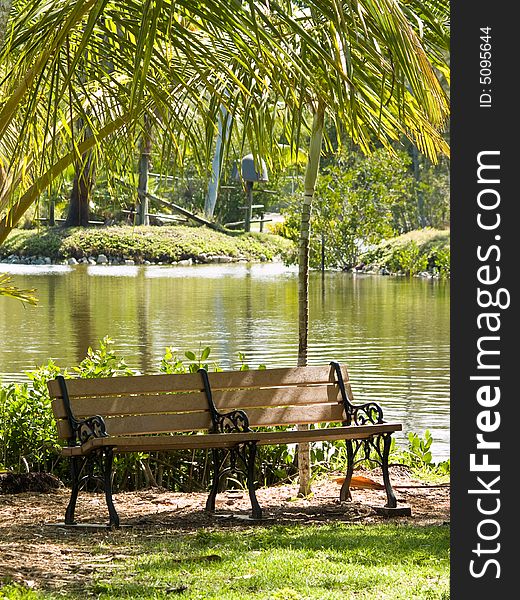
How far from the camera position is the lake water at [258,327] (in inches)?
503

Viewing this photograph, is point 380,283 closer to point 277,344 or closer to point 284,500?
point 277,344

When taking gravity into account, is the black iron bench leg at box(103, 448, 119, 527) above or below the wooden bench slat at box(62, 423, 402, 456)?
below

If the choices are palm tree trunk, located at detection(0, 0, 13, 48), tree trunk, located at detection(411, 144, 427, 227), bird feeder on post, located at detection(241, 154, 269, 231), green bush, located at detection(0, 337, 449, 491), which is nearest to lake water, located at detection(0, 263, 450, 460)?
green bush, located at detection(0, 337, 449, 491)

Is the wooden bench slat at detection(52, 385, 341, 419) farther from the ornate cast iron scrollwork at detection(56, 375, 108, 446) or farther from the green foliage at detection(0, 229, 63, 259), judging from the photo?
the green foliage at detection(0, 229, 63, 259)

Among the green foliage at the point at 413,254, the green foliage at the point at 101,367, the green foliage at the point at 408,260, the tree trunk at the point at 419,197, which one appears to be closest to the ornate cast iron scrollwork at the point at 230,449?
the green foliage at the point at 101,367

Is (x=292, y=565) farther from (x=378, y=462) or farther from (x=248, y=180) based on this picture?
(x=248, y=180)

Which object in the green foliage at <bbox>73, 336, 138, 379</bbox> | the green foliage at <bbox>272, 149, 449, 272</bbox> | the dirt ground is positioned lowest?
the dirt ground

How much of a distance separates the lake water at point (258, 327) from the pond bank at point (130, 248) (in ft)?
37.2

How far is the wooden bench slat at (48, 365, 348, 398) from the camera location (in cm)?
636

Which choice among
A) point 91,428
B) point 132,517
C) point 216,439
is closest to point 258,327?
point 132,517

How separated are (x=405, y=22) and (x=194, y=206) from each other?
174 feet

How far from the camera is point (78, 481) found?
598 cm

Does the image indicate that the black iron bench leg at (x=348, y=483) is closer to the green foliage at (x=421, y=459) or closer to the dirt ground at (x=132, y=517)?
the dirt ground at (x=132, y=517)

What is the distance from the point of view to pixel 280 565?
4758mm
